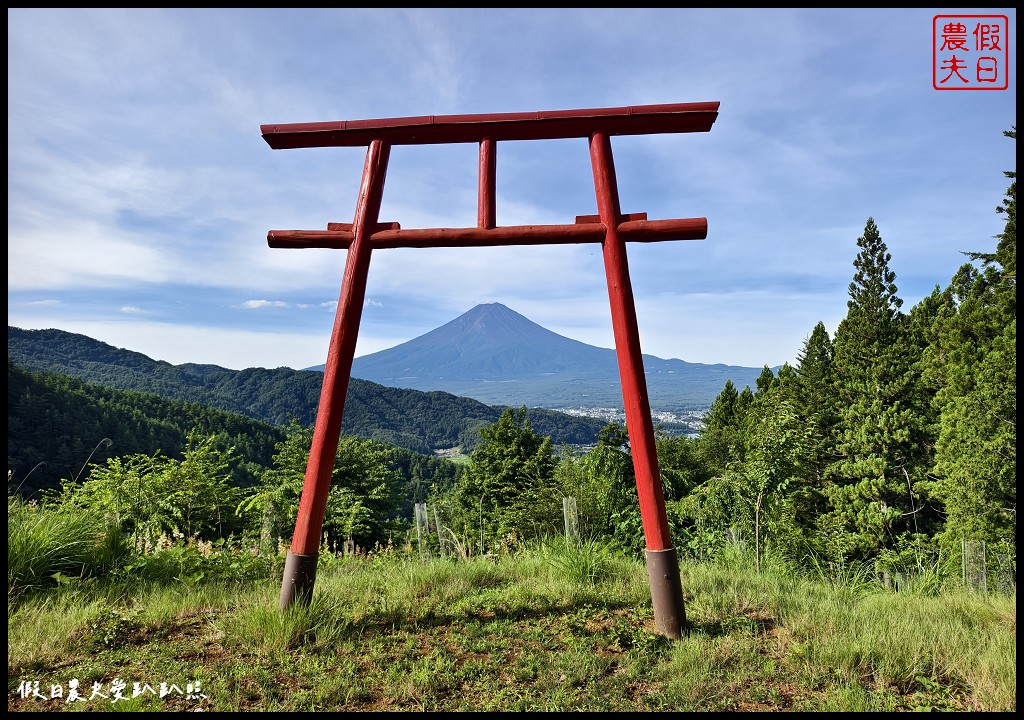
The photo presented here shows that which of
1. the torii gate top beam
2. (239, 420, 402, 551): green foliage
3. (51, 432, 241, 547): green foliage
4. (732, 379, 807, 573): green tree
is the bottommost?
(239, 420, 402, 551): green foliage

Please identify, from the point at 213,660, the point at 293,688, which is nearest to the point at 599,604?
the point at 293,688

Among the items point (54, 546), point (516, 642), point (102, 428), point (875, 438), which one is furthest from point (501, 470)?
point (102, 428)

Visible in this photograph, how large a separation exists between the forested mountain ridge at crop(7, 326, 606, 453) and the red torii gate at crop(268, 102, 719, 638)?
368 feet

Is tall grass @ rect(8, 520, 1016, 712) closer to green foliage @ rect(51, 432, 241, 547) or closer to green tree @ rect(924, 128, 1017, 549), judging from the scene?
green foliage @ rect(51, 432, 241, 547)

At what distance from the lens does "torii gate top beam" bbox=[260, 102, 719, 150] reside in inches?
142

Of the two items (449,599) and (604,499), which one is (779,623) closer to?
(449,599)

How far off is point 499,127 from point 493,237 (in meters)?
0.80

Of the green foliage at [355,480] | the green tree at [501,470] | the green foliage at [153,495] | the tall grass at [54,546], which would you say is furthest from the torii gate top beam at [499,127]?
the green tree at [501,470]

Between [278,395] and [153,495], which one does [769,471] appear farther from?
[278,395]

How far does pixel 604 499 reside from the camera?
970 cm

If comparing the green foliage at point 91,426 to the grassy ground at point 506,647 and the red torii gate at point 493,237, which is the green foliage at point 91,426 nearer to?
the grassy ground at point 506,647

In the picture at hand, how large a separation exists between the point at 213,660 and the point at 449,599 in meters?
1.55

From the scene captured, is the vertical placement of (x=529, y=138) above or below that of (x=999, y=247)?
→ below

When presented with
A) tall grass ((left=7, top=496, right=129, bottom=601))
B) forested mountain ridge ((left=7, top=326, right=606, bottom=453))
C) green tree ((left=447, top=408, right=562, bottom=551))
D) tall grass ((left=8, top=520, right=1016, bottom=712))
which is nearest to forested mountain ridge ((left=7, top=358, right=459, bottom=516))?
green tree ((left=447, top=408, right=562, bottom=551))
